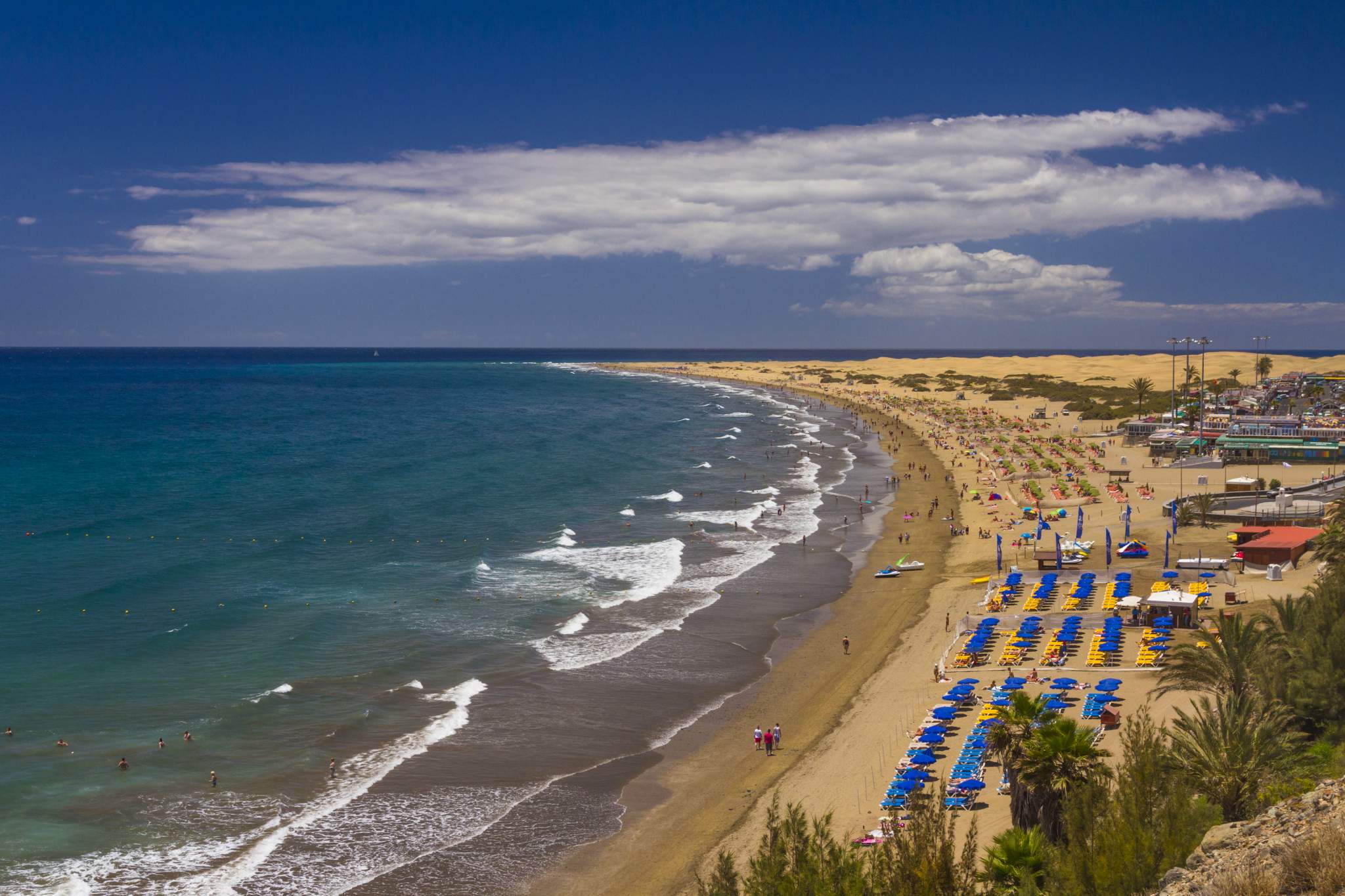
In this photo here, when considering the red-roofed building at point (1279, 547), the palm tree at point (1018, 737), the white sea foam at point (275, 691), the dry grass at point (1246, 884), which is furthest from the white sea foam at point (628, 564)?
the dry grass at point (1246, 884)

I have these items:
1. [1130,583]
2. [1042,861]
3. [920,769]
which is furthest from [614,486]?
[1042,861]

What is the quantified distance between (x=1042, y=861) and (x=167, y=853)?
21002 millimetres

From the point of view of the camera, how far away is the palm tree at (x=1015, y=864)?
660 inches

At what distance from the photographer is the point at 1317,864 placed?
1077cm

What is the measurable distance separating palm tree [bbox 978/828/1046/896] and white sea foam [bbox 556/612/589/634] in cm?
2740

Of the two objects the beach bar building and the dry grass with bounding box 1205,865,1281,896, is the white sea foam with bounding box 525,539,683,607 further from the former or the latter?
the beach bar building

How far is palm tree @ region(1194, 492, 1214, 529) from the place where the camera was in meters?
56.3

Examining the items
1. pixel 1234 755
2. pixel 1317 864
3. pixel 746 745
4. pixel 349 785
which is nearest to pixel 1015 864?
pixel 1234 755

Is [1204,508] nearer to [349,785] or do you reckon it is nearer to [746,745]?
[746,745]

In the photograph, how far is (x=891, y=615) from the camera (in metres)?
46.2

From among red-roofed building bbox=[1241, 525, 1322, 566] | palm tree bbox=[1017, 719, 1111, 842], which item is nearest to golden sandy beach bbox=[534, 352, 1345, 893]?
red-roofed building bbox=[1241, 525, 1322, 566]

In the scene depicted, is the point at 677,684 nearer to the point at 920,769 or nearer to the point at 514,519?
the point at 920,769

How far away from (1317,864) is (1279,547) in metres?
41.2

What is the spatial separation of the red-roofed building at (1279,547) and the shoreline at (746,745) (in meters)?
14.6
